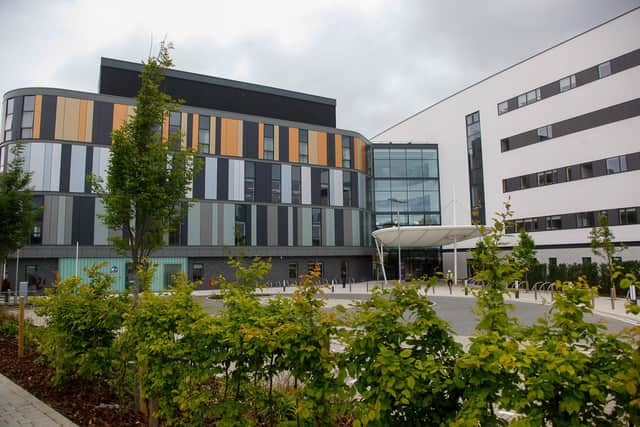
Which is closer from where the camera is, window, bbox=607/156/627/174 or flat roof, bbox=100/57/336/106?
window, bbox=607/156/627/174

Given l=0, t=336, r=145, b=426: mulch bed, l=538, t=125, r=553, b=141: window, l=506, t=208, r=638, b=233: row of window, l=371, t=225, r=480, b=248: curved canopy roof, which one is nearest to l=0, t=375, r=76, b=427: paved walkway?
l=0, t=336, r=145, b=426: mulch bed

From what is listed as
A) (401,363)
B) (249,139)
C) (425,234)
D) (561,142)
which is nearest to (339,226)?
(425,234)

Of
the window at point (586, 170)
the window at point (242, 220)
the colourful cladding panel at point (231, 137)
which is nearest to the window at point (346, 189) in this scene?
the window at point (242, 220)

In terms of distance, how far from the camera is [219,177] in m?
39.7

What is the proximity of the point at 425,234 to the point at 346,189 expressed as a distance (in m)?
11.4

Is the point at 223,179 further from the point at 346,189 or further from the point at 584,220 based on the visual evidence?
the point at 584,220

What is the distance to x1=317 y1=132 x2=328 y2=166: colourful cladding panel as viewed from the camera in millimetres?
45562

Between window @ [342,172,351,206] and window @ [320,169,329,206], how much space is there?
2086mm

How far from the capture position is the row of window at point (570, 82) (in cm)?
3143

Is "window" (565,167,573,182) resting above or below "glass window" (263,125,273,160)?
below

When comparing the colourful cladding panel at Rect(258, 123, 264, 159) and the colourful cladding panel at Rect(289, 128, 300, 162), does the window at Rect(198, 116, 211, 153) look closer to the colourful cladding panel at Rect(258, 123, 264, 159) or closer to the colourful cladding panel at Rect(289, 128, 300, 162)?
the colourful cladding panel at Rect(258, 123, 264, 159)

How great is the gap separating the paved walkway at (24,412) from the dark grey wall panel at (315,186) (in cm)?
3811

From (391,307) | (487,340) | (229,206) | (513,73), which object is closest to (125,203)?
(391,307)

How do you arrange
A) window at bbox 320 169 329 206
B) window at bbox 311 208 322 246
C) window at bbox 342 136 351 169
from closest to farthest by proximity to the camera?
1. window at bbox 311 208 322 246
2. window at bbox 320 169 329 206
3. window at bbox 342 136 351 169
